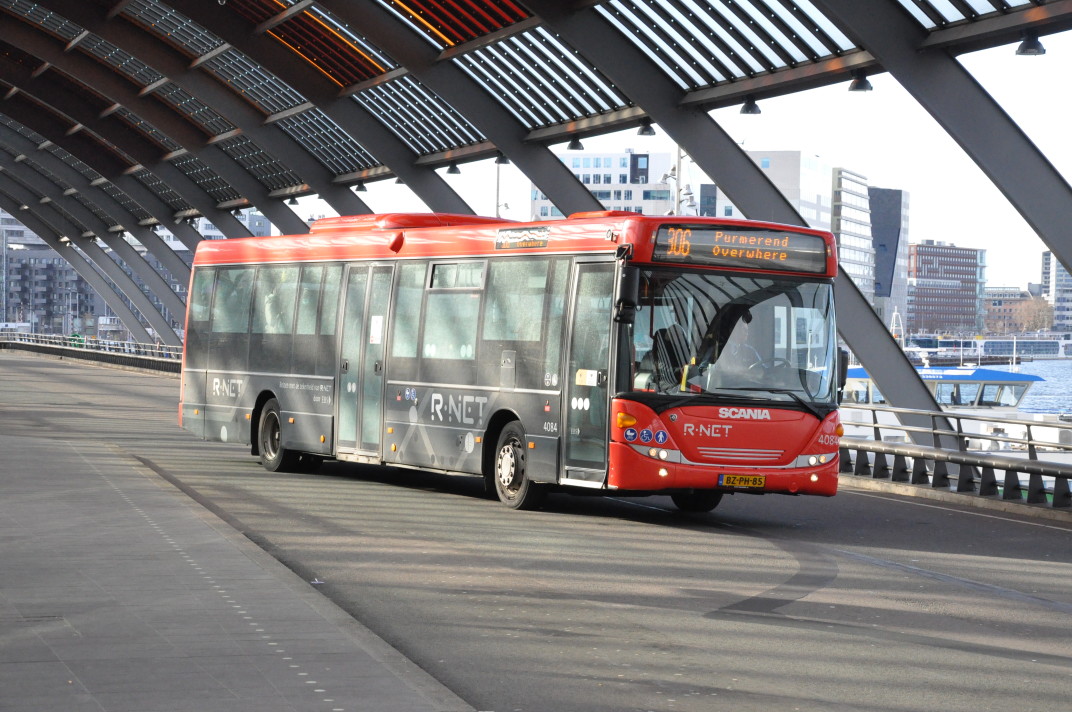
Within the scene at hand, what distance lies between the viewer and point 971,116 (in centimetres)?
1866

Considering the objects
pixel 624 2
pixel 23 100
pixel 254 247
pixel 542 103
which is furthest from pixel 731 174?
pixel 23 100

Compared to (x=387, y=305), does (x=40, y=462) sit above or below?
below

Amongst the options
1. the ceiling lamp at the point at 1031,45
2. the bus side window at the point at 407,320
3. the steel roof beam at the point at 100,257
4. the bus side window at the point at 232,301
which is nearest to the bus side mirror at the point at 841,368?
the bus side window at the point at 407,320

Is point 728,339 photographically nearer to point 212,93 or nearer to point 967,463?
A: point 967,463

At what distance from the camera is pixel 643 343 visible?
559 inches

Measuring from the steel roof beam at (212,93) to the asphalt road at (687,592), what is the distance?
63.2 ft

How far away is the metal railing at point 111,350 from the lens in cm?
6496

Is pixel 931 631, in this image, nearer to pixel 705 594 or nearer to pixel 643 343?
pixel 705 594

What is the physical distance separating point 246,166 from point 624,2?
83.0 feet

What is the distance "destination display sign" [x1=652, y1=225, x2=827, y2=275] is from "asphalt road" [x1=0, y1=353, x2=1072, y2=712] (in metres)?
2.60

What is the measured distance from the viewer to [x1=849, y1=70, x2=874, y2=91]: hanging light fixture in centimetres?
2097

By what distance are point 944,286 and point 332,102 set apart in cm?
14743

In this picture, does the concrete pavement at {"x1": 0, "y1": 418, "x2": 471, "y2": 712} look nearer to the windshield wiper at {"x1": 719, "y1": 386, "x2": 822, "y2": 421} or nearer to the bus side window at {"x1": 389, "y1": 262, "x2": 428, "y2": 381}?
the bus side window at {"x1": 389, "y1": 262, "x2": 428, "y2": 381}

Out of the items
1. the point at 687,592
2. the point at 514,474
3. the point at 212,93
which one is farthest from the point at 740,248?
the point at 212,93
